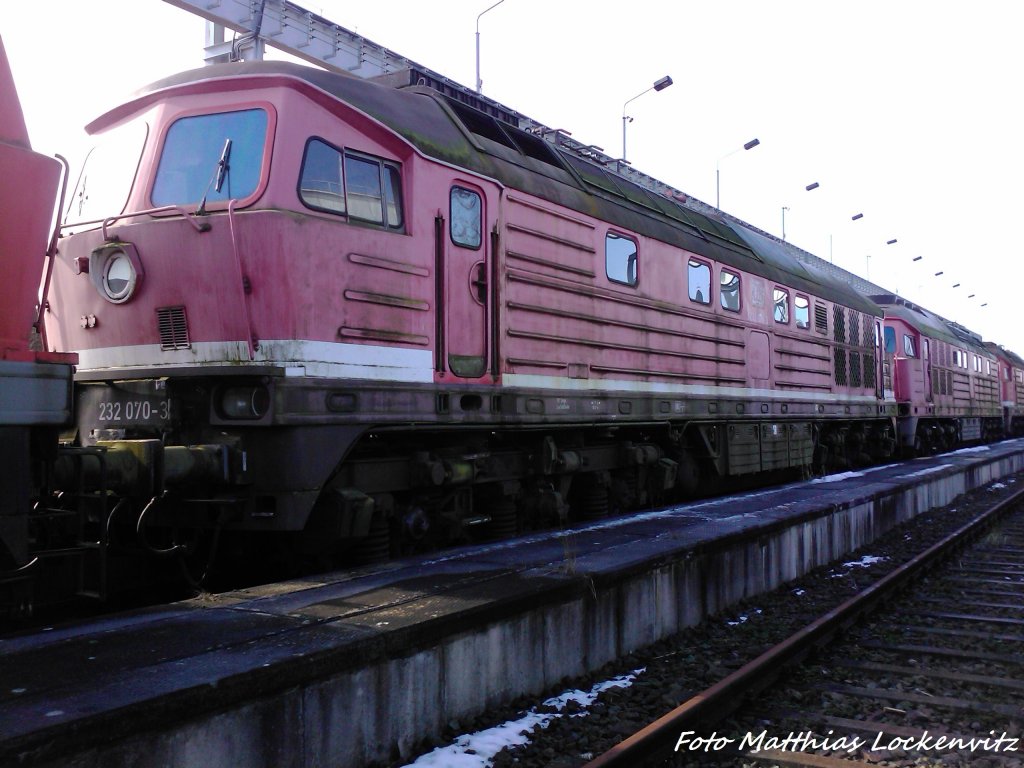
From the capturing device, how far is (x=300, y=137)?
6074mm

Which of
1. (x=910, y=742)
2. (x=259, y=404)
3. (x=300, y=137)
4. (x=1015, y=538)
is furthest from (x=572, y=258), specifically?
(x=1015, y=538)

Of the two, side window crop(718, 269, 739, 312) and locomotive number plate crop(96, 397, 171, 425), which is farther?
side window crop(718, 269, 739, 312)

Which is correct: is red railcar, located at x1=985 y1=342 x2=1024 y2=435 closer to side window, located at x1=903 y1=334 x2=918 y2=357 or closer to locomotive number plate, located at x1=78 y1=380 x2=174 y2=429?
side window, located at x1=903 y1=334 x2=918 y2=357

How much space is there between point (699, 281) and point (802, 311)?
14.2 feet

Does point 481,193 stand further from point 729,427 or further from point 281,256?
point 729,427

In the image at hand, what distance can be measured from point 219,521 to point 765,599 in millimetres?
4860

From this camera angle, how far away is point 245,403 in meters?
5.71

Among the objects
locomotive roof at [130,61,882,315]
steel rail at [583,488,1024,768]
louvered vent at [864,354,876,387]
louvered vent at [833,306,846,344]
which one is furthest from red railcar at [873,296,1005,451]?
steel rail at [583,488,1024,768]

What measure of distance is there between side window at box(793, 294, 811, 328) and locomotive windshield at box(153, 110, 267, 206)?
10.7 meters

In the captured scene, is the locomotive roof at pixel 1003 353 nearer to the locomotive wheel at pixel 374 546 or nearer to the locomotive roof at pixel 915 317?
the locomotive roof at pixel 915 317

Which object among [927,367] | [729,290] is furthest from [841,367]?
[927,367]

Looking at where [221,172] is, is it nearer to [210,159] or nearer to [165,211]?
[210,159]

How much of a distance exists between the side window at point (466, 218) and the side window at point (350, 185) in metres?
0.64

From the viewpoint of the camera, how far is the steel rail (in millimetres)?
4105
